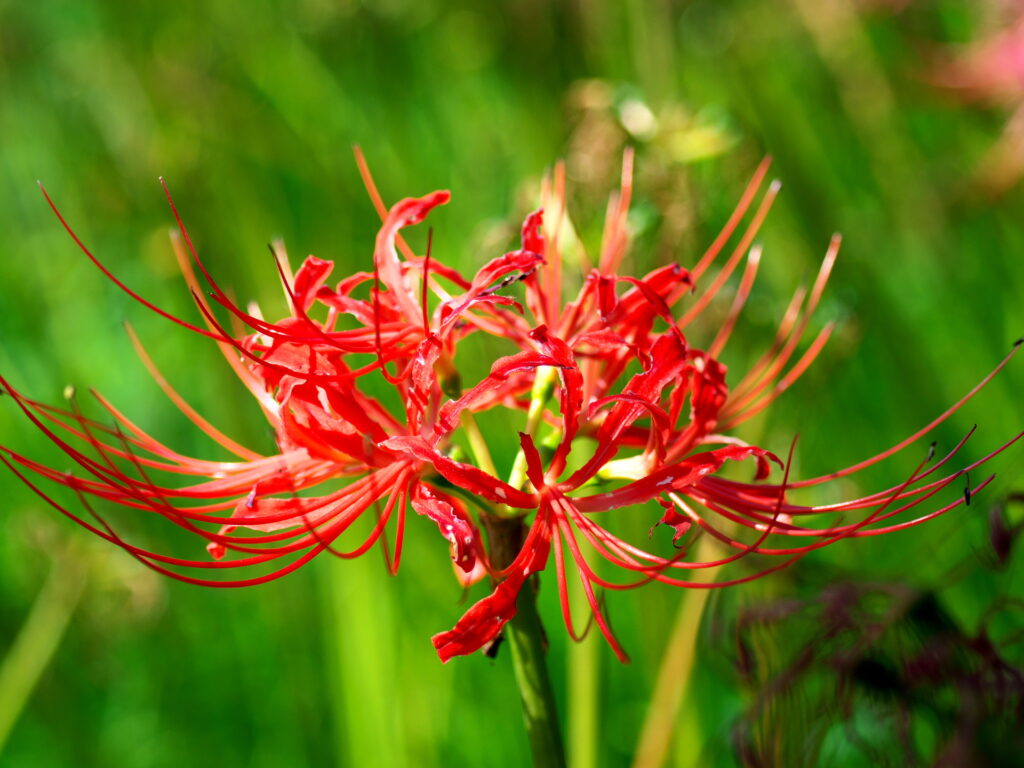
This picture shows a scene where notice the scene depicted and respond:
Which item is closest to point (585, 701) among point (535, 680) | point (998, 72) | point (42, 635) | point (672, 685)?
point (672, 685)

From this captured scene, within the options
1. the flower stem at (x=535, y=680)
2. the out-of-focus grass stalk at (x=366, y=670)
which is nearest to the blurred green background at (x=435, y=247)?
the out-of-focus grass stalk at (x=366, y=670)

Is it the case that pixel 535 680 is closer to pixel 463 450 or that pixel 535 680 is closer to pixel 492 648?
pixel 492 648

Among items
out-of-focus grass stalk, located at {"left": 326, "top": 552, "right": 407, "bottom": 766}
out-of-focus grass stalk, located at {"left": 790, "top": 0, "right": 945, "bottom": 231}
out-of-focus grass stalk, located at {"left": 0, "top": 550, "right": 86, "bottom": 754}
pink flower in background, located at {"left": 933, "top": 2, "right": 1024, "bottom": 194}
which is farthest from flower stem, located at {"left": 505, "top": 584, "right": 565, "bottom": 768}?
pink flower in background, located at {"left": 933, "top": 2, "right": 1024, "bottom": 194}

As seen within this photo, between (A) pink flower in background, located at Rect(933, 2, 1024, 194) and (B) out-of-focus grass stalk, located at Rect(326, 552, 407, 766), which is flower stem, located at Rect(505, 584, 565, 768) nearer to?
(B) out-of-focus grass stalk, located at Rect(326, 552, 407, 766)

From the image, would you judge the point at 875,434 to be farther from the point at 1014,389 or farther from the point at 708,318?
the point at 708,318

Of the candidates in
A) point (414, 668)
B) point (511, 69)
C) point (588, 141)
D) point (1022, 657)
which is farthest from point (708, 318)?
point (511, 69)

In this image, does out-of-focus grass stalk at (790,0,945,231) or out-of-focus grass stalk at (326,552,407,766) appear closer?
out-of-focus grass stalk at (326,552,407,766)
